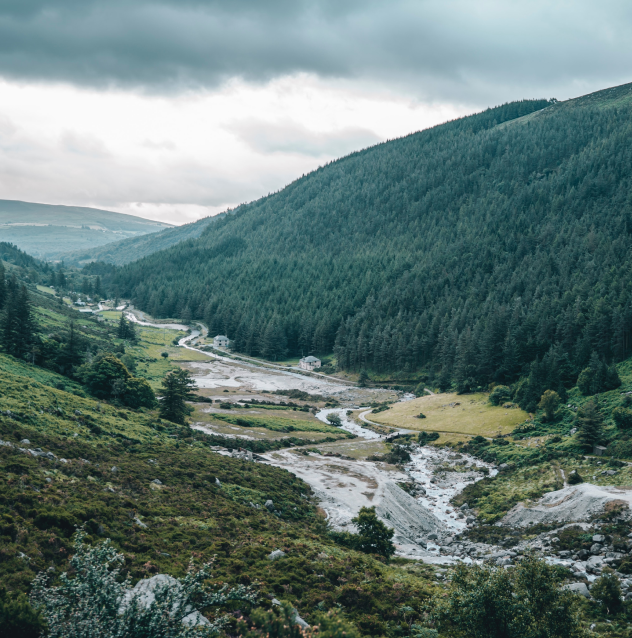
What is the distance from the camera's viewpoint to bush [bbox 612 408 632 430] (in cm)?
5962

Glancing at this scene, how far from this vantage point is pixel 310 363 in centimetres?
17400

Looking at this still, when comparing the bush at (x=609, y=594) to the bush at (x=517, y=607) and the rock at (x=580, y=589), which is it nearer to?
the rock at (x=580, y=589)

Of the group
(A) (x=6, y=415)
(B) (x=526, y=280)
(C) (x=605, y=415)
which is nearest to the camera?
(A) (x=6, y=415)

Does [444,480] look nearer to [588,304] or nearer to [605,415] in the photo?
[605,415]

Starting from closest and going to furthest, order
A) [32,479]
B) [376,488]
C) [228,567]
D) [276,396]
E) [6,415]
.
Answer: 1. [228,567]
2. [32,479]
3. [6,415]
4. [376,488]
5. [276,396]

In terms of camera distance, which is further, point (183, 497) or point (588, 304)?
point (588, 304)

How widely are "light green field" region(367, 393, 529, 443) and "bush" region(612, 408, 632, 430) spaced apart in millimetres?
18970

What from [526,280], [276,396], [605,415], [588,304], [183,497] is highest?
[526,280]

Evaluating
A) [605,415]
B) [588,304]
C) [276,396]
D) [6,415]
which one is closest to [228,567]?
[6,415]

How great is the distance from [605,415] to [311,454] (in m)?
45.3

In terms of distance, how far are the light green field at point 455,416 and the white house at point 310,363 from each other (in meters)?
65.9

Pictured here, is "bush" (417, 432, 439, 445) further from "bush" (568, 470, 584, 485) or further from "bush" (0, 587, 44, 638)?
"bush" (0, 587, 44, 638)

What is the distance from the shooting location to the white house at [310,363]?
567 ft

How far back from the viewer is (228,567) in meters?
26.0
